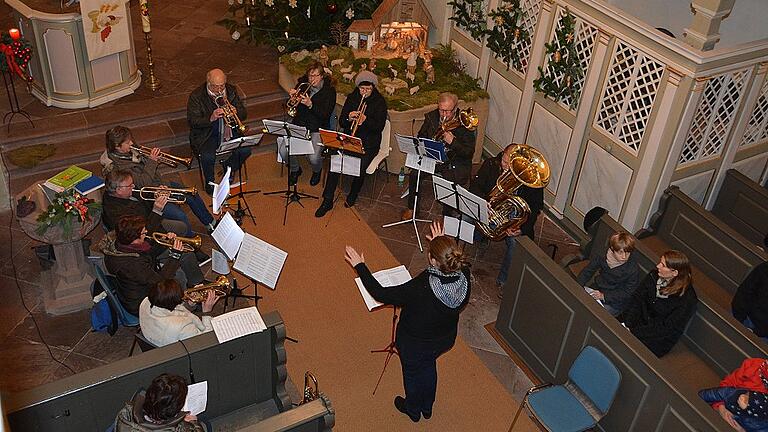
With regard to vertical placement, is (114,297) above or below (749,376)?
below

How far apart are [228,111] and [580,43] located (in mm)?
3861

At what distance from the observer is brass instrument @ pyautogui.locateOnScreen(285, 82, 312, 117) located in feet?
26.3

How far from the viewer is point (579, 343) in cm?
616

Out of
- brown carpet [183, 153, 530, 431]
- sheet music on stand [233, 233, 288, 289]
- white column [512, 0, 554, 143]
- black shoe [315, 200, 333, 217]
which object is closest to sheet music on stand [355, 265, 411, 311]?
sheet music on stand [233, 233, 288, 289]

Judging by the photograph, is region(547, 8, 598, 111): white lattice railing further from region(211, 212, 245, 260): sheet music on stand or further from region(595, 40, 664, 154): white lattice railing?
region(211, 212, 245, 260): sheet music on stand

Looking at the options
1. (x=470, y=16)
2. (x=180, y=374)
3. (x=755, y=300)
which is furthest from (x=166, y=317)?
(x=470, y=16)

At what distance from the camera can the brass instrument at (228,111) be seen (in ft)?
25.4

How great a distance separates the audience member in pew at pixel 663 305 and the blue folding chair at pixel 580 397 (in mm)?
821

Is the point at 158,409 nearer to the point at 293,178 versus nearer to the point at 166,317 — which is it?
the point at 166,317

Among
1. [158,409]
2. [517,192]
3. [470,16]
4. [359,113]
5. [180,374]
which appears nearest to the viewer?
[158,409]

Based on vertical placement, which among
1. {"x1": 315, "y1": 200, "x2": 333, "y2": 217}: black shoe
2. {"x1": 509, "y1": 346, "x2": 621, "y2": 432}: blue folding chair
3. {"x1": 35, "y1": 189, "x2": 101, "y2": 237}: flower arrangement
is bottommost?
{"x1": 315, "y1": 200, "x2": 333, "y2": 217}: black shoe

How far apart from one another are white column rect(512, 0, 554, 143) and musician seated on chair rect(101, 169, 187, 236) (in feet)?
14.7

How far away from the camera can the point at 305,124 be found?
8.50 m

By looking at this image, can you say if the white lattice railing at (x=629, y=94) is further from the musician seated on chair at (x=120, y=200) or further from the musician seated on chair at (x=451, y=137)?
the musician seated on chair at (x=120, y=200)
